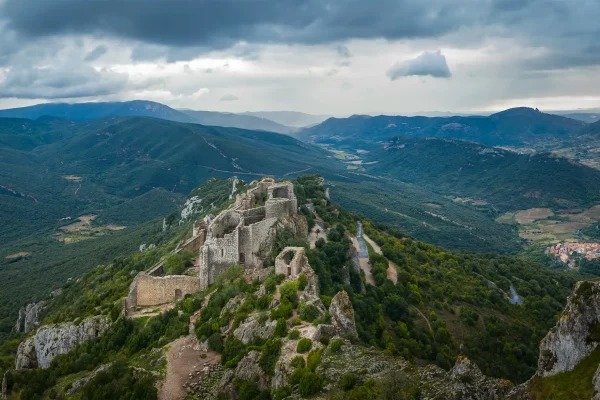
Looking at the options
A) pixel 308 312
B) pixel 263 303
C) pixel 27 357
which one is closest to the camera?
pixel 308 312

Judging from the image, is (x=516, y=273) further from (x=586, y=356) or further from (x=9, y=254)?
(x=9, y=254)

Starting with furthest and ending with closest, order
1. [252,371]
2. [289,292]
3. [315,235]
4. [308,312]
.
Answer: [315,235]
[289,292]
[308,312]
[252,371]

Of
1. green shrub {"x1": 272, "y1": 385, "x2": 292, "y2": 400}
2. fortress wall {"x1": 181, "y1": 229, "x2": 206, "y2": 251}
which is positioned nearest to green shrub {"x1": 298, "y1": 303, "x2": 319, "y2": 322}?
green shrub {"x1": 272, "y1": 385, "x2": 292, "y2": 400}

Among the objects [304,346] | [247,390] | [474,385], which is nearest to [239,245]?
[304,346]

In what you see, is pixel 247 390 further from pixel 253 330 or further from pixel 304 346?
pixel 253 330

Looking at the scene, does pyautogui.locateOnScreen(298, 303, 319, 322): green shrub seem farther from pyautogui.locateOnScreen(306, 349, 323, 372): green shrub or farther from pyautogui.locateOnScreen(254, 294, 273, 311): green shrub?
pyautogui.locateOnScreen(306, 349, 323, 372): green shrub

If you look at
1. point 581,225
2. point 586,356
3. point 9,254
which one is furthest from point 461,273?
point 581,225

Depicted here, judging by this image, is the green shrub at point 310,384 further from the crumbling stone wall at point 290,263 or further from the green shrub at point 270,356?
the crumbling stone wall at point 290,263

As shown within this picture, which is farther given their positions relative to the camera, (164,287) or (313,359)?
(164,287)
